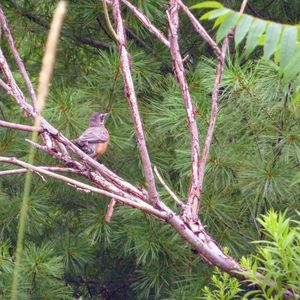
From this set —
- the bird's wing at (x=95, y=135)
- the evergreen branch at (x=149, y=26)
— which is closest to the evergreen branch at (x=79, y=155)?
the evergreen branch at (x=149, y=26)

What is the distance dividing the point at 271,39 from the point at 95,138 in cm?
292

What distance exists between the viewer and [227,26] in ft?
6.01

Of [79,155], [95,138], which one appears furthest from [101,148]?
[79,155]

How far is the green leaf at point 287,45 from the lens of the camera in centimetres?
178

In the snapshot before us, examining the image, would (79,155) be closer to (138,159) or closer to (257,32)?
(257,32)

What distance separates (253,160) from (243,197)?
0.32 metres

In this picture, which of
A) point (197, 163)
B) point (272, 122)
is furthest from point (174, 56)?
point (272, 122)

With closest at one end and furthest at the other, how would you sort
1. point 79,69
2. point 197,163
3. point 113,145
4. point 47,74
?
point 47,74 → point 197,163 → point 113,145 → point 79,69

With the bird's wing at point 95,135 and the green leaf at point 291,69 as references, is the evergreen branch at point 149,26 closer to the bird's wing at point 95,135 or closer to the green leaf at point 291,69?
the green leaf at point 291,69

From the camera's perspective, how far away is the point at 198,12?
5.18 metres

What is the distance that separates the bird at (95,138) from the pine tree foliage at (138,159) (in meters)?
0.06

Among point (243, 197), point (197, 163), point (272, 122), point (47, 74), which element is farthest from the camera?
point (243, 197)

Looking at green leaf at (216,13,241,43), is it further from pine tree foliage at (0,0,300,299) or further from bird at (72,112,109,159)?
bird at (72,112,109,159)

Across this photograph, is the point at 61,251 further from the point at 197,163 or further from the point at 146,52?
the point at 197,163
